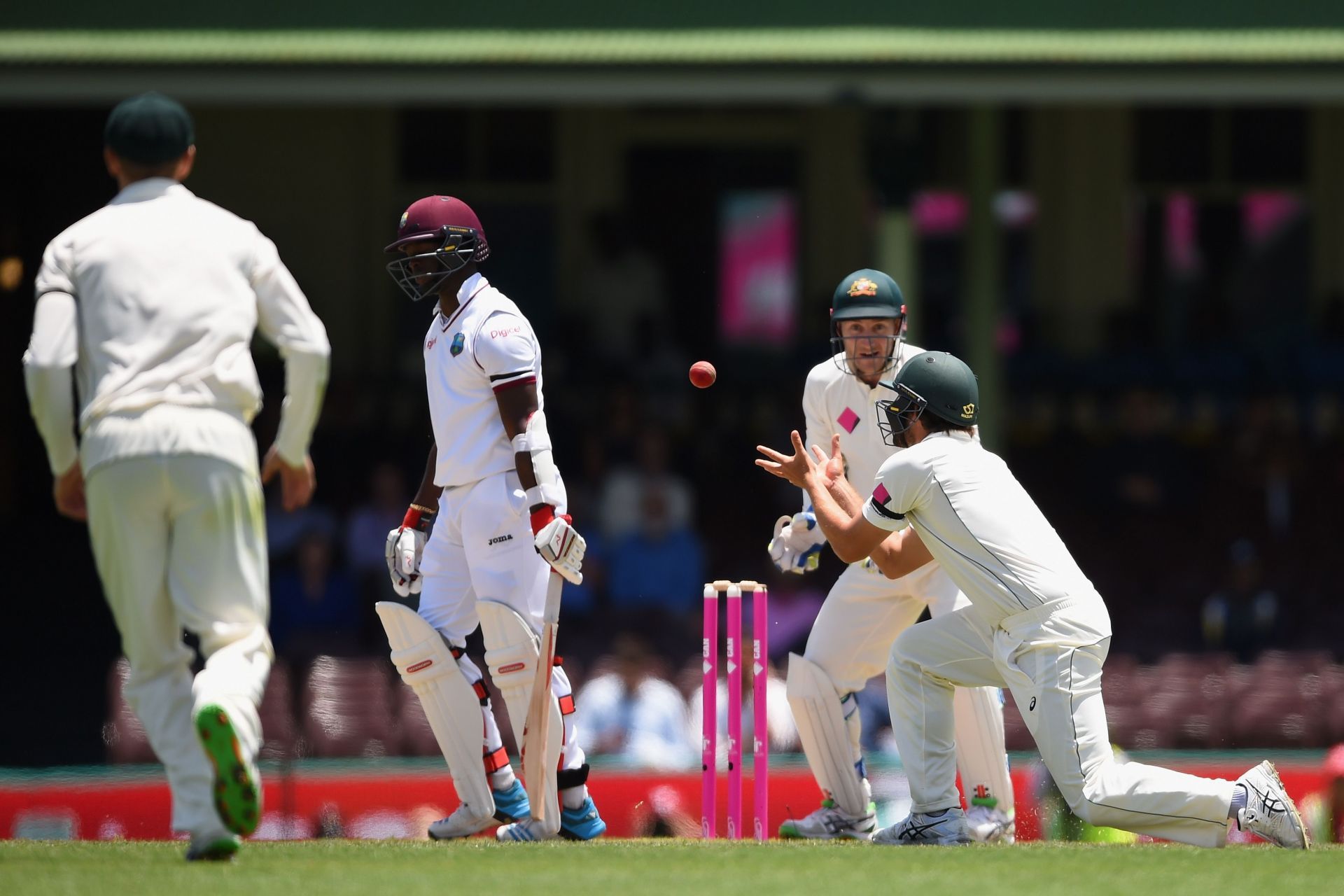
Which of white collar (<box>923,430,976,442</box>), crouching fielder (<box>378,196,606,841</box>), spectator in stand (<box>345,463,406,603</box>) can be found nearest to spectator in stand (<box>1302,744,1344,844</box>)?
white collar (<box>923,430,976,442</box>)

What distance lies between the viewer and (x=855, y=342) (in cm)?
589

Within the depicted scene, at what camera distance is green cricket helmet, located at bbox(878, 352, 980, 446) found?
526 centimetres

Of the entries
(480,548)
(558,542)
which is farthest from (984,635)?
(480,548)

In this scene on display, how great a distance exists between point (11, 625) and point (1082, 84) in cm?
654

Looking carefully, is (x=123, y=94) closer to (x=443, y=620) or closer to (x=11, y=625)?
(x=11, y=625)

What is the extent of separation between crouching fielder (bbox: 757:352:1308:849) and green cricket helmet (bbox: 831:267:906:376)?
1.51ft

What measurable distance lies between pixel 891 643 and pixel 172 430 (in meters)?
2.46

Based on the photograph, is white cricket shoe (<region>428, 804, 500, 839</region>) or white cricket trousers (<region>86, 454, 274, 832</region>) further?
white cricket shoe (<region>428, 804, 500, 839</region>)

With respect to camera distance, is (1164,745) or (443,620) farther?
(1164,745)

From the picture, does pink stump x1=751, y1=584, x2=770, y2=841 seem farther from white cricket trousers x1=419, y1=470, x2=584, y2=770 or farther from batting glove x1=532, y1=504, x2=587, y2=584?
batting glove x1=532, y1=504, x2=587, y2=584

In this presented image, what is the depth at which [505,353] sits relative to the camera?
18.0 ft

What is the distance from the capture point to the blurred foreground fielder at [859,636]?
19.1 ft

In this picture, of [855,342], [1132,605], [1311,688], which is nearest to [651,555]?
[1132,605]

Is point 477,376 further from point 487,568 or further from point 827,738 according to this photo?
point 827,738
